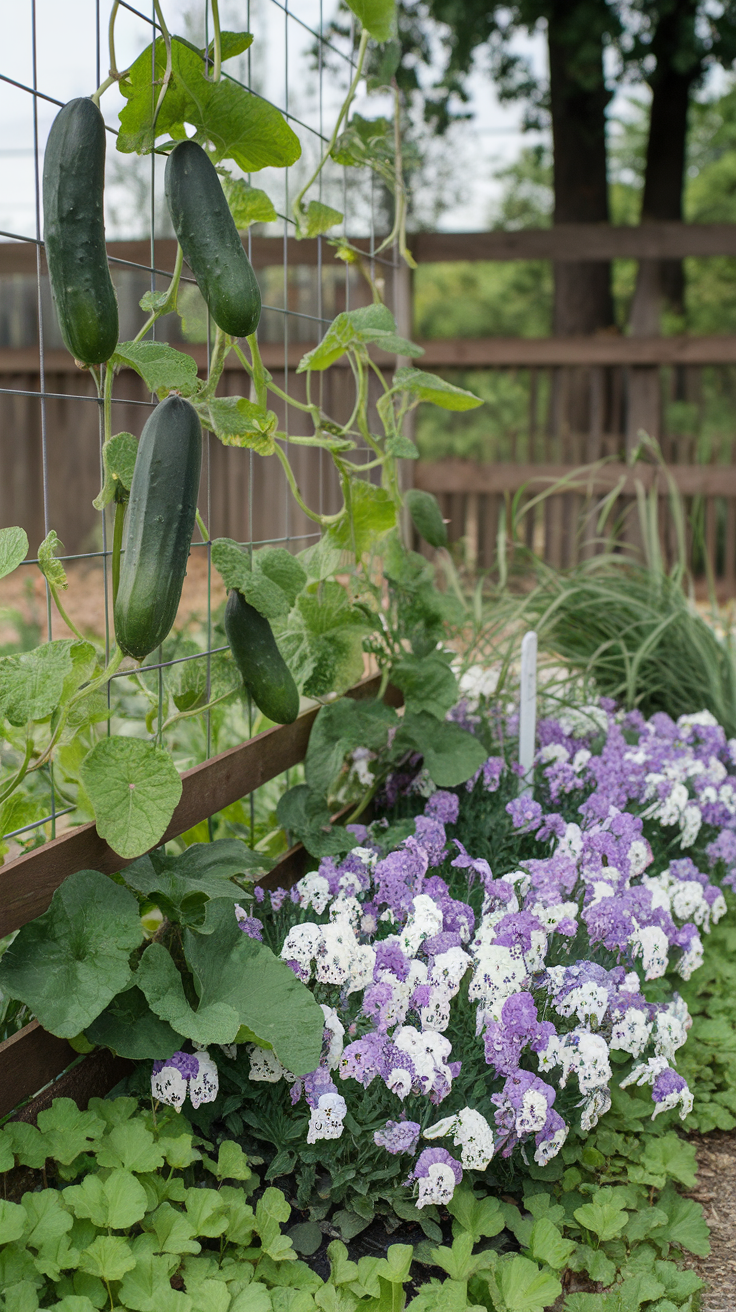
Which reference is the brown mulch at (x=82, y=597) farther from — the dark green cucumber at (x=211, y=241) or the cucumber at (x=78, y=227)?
the cucumber at (x=78, y=227)

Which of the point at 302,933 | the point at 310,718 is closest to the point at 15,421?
the point at 310,718

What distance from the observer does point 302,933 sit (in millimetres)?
1452

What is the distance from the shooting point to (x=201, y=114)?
1465 mm

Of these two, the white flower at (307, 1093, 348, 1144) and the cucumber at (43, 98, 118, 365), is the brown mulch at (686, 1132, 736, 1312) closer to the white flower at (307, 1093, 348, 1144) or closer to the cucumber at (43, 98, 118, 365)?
the white flower at (307, 1093, 348, 1144)

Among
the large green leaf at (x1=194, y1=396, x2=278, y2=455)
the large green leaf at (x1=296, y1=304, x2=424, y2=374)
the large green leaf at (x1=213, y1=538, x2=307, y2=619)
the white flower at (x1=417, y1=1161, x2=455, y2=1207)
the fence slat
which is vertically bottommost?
the white flower at (x1=417, y1=1161, x2=455, y2=1207)

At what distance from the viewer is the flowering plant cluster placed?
4.34ft

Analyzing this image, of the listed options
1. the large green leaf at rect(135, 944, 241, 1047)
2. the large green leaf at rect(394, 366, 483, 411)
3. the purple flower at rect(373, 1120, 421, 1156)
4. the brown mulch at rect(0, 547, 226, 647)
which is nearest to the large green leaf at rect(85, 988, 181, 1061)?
the large green leaf at rect(135, 944, 241, 1047)

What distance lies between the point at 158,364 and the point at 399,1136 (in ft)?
3.42

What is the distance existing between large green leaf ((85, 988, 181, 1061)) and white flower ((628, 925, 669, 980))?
756 mm

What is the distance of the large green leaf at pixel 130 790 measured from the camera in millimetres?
1335

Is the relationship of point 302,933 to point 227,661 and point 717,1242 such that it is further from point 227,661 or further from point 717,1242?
point 717,1242

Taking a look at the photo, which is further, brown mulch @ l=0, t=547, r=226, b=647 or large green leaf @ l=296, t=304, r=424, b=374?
brown mulch @ l=0, t=547, r=226, b=647

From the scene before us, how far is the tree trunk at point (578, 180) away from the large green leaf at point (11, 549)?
5.96 m

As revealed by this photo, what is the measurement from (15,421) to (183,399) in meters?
4.67
